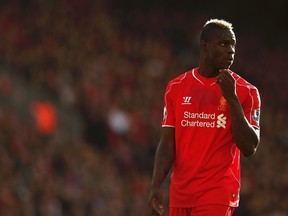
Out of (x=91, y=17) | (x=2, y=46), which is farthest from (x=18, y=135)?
(x=91, y=17)

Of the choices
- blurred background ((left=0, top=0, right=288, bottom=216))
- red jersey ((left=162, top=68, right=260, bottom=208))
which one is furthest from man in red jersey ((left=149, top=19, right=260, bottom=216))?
blurred background ((left=0, top=0, right=288, bottom=216))

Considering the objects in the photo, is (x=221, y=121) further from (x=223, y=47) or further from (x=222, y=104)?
(x=223, y=47)

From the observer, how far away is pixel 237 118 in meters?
6.17

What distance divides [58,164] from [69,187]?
0.69 meters

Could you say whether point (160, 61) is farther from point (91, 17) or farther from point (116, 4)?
point (116, 4)

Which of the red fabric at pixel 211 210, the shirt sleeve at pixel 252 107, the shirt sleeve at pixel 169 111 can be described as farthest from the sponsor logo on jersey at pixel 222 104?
the red fabric at pixel 211 210

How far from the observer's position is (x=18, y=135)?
16109 millimetres

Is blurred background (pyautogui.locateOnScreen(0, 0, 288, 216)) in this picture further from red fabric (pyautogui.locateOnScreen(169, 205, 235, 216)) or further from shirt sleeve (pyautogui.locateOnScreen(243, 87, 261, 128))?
shirt sleeve (pyautogui.locateOnScreen(243, 87, 261, 128))

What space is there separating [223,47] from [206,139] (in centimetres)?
65

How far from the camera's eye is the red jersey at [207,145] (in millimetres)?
6438

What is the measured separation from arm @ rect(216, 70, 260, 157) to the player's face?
19cm

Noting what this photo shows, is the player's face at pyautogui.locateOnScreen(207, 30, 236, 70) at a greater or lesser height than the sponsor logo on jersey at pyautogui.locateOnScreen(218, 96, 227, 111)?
greater

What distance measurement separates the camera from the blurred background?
51.0 feet

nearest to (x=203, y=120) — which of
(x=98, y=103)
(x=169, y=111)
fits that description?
(x=169, y=111)
